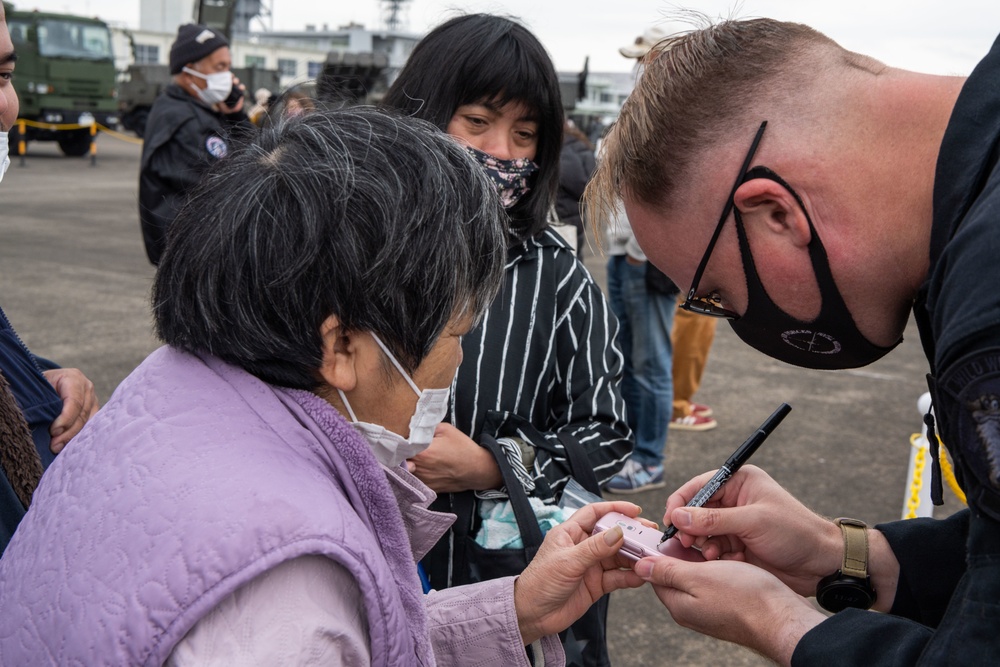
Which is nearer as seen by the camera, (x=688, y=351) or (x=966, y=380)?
(x=966, y=380)

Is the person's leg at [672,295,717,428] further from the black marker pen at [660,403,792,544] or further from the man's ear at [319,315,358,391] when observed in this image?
the man's ear at [319,315,358,391]

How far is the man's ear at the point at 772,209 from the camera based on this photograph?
1.61 m

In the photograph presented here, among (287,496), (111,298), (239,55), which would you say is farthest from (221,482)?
(239,55)

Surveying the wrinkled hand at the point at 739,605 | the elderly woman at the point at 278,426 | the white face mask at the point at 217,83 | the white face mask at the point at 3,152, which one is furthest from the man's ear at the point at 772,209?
the white face mask at the point at 217,83

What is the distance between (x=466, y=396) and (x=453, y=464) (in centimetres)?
21

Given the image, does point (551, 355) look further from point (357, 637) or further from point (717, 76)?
point (357, 637)

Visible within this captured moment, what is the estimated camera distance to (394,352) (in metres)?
1.54

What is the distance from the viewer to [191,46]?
6.09 meters

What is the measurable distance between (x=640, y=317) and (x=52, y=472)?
4.00 m

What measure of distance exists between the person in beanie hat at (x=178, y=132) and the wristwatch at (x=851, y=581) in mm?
3498

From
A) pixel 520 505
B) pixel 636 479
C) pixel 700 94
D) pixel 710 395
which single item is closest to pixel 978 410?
pixel 700 94

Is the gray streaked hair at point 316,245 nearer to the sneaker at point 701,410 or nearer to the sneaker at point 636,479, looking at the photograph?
the sneaker at point 636,479

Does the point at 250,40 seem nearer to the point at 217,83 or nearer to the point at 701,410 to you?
the point at 217,83

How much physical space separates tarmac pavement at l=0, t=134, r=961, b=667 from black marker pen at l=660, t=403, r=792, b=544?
4.89ft
